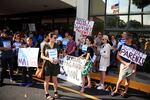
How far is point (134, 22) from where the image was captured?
15242mm

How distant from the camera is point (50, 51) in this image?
9.22 metres

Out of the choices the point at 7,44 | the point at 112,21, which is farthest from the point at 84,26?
the point at 7,44

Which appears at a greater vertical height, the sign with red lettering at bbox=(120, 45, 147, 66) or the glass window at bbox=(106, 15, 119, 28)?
the glass window at bbox=(106, 15, 119, 28)

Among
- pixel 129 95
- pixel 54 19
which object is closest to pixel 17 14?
pixel 54 19

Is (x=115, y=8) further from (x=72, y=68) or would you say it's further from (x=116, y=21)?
(x=72, y=68)

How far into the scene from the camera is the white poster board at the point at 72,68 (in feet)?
35.0

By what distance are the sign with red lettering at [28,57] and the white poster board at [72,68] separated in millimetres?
1014

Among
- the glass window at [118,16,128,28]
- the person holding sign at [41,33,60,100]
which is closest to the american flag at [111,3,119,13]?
the glass window at [118,16,128,28]

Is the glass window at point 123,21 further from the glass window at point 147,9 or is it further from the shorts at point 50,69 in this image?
the shorts at point 50,69

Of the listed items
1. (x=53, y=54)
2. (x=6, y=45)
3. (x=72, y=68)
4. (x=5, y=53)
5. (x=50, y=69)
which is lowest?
(x=72, y=68)

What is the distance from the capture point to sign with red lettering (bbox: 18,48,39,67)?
36.4 ft

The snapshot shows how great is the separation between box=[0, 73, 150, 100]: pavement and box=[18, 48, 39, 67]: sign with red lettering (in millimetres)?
673

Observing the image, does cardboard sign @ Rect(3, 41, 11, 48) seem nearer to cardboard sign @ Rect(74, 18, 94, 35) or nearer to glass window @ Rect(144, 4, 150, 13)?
cardboard sign @ Rect(74, 18, 94, 35)

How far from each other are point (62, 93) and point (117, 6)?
7116 mm
